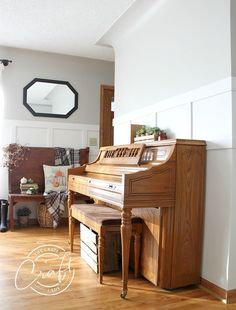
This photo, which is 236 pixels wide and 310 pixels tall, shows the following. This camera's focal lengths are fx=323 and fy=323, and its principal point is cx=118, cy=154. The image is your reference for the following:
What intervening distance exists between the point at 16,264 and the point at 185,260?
4.69ft

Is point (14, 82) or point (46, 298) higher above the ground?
point (14, 82)

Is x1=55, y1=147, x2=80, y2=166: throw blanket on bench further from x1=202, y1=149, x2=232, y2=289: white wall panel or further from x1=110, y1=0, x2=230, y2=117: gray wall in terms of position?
x1=202, y1=149, x2=232, y2=289: white wall panel

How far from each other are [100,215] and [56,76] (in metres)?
2.78

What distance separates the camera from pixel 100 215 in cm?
257

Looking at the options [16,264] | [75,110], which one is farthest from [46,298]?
[75,110]

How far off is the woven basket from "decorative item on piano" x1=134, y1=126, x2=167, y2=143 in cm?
179

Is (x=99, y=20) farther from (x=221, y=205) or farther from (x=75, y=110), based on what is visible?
(x=221, y=205)

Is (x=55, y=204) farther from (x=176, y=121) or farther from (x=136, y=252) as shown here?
(x=176, y=121)

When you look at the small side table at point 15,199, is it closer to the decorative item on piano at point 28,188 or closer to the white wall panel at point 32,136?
the decorative item on piano at point 28,188

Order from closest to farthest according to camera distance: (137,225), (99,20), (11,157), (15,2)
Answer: (137,225) < (15,2) < (99,20) < (11,157)

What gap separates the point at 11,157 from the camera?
14.1ft

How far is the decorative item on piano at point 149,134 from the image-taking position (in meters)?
2.78

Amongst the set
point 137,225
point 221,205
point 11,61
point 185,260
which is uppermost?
point 11,61

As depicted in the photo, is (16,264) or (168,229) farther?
(16,264)
